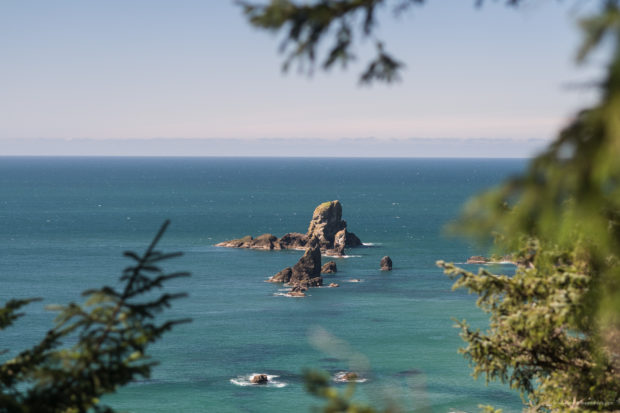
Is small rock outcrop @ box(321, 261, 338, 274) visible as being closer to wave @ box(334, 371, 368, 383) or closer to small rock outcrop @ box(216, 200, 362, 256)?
small rock outcrop @ box(216, 200, 362, 256)

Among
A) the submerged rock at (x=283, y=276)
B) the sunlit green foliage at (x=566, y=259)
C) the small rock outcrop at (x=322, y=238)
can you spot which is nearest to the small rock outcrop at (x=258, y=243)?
the small rock outcrop at (x=322, y=238)

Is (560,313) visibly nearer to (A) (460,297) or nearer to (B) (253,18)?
(B) (253,18)

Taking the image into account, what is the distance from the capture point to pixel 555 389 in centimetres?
1764

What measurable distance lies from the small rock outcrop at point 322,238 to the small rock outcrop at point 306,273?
24.4 metres

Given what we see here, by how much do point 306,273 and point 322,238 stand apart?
99.5ft

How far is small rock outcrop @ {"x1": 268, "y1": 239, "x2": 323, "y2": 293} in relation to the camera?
100562 millimetres

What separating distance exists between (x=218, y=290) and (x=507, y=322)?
83864 millimetres

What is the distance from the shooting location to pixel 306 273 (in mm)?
102125

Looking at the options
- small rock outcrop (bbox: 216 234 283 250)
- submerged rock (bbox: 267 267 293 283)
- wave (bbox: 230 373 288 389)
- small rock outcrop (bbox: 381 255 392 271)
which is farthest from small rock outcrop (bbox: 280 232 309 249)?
wave (bbox: 230 373 288 389)

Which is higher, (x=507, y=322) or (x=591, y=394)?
(x=507, y=322)

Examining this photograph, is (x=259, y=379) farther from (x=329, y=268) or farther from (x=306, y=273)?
(x=329, y=268)

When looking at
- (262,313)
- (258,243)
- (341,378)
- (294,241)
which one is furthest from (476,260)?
(341,378)

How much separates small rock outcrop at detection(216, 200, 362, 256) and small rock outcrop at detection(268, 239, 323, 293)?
2440cm

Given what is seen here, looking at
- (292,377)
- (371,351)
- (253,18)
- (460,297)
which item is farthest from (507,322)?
(460,297)
